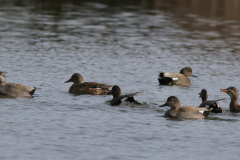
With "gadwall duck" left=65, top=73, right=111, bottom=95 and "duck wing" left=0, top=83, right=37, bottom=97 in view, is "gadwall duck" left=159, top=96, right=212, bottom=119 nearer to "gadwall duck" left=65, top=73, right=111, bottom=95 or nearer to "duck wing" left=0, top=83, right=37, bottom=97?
"gadwall duck" left=65, top=73, right=111, bottom=95

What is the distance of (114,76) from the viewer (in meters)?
21.3

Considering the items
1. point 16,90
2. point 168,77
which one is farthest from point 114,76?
point 16,90

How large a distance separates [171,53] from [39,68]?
8227mm

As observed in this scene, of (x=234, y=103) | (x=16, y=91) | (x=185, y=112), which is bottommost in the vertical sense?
(x=16, y=91)

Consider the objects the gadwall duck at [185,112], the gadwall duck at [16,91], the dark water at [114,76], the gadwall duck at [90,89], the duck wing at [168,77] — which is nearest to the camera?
the dark water at [114,76]

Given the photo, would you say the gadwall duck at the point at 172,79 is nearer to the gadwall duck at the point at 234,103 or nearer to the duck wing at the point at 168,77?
the duck wing at the point at 168,77

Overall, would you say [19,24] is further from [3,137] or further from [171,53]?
[3,137]

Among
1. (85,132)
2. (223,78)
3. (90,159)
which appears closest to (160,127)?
(85,132)

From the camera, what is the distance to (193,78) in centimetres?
2211

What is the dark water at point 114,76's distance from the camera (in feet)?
38.0

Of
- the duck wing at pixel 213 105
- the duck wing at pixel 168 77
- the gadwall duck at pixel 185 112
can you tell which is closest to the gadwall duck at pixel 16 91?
the gadwall duck at pixel 185 112

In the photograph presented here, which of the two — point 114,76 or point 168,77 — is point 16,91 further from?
point 168,77

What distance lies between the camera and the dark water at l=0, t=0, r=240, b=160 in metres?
11.6

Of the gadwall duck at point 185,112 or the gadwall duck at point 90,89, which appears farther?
the gadwall duck at point 90,89
